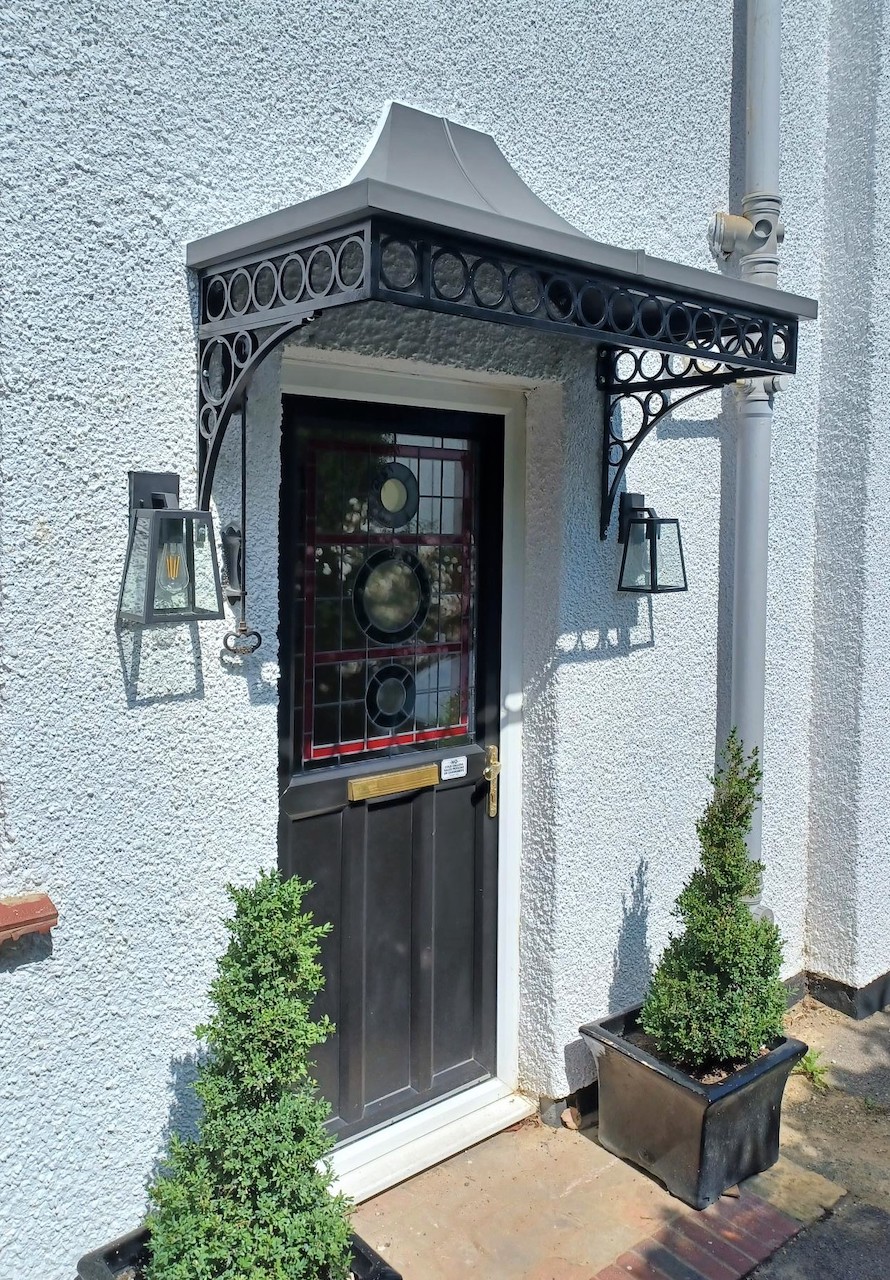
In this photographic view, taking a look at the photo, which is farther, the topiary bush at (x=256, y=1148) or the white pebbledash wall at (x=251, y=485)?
the white pebbledash wall at (x=251, y=485)

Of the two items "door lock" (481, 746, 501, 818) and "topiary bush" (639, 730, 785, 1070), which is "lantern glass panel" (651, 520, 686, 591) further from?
Result: "door lock" (481, 746, 501, 818)

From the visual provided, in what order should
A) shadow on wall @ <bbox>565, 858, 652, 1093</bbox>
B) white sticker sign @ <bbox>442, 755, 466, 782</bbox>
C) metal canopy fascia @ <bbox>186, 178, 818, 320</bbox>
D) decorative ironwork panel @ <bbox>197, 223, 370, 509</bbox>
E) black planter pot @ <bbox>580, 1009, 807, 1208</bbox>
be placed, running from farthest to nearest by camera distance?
shadow on wall @ <bbox>565, 858, 652, 1093</bbox>, white sticker sign @ <bbox>442, 755, 466, 782</bbox>, black planter pot @ <bbox>580, 1009, 807, 1208</bbox>, decorative ironwork panel @ <bbox>197, 223, 370, 509</bbox>, metal canopy fascia @ <bbox>186, 178, 818, 320</bbox>

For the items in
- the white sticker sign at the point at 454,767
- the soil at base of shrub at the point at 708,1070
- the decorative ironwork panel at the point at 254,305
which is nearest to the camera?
the decorative ironwork panel at the point at 254,305

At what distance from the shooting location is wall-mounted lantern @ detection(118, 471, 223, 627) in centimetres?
233

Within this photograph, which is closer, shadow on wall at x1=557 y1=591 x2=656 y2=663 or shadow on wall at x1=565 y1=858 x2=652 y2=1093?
shadow on wall at x1=557 y1=591 x2=656 y2=663

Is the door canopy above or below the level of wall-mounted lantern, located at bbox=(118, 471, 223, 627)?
above

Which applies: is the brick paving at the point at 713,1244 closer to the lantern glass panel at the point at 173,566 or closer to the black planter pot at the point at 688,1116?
the black planter pot at the point at 688,1116

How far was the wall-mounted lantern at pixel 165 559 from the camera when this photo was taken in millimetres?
2330

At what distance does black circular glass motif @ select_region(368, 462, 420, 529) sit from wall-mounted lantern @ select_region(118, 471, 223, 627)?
3.06 feet

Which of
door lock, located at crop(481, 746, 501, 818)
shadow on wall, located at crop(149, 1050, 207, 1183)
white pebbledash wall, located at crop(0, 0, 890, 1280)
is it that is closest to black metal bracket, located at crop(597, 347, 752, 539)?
white pebbledash wall, located at crop(0, 0, 890, 1280)

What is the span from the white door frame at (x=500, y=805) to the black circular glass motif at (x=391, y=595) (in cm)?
37

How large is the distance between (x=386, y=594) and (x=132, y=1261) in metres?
1.93

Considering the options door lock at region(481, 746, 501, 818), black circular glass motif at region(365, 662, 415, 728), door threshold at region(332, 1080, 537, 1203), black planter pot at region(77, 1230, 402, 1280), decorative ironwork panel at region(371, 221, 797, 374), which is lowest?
door threshold at region(332, 1080, 537, 1203)

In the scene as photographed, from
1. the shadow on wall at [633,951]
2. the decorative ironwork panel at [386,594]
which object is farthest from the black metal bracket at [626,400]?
the shadow on wall at [633,951]
